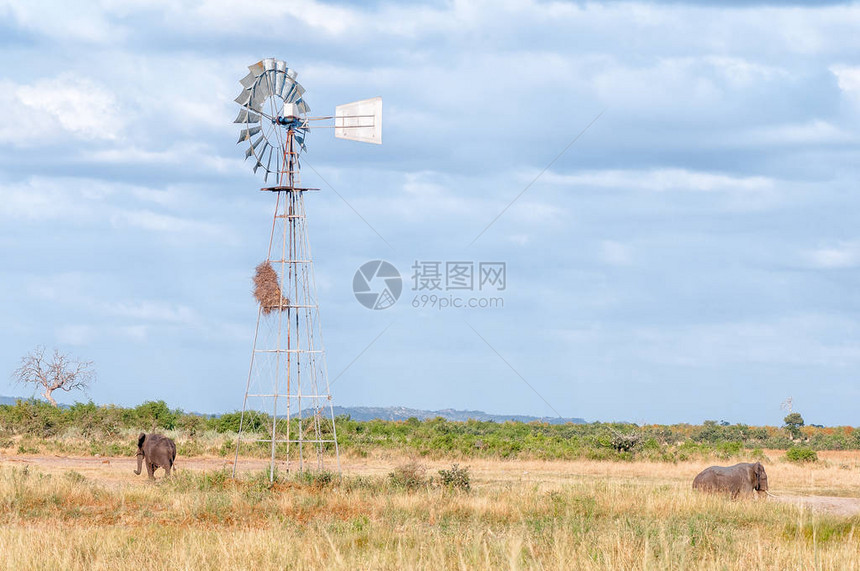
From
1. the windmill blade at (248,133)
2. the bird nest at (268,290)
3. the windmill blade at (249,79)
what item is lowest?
the bird nest at (268,290)

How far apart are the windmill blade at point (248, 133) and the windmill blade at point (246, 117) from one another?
0.22 metres

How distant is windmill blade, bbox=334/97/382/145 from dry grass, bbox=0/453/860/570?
9.21 m

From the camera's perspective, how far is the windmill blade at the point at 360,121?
23.5 meters

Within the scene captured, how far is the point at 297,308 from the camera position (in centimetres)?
2461

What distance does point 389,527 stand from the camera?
16141 mm

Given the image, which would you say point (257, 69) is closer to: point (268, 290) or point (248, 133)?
point (248, 133)

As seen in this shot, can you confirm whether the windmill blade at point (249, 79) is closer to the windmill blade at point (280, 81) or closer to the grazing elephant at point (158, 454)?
the windmill blade at point (280, 81)

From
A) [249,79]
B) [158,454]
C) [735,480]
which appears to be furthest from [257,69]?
[735,480]

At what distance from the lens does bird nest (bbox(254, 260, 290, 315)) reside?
24.6 metres

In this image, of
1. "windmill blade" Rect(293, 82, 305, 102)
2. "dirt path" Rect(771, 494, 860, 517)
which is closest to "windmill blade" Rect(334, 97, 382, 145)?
"windmill blade" Rect(293, 82, 305, 102)

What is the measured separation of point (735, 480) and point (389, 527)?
406 inches

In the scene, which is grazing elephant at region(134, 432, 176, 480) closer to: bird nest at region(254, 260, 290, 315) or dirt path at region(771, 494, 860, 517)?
bird nest at region(254, 260, 290, 315)

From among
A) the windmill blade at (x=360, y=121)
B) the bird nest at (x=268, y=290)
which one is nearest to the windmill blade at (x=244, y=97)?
the windmill blade at (x=360, y=121)

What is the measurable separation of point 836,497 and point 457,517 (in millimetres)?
13501
